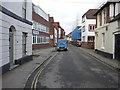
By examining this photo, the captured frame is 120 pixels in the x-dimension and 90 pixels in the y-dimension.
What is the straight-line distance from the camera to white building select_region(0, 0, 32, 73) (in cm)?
782

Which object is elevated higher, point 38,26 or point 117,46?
point 38,26

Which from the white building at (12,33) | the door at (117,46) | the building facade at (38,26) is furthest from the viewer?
the building facade at (38,26)

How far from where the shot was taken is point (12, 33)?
975 cm

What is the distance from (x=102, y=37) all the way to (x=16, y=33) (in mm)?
12517

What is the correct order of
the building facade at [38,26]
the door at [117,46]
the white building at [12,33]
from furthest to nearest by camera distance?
the building facade at [38,26] → the door at [117,46] → the white building at [12,33]

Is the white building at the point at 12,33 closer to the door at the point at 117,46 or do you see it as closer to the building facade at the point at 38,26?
the door at the point at 117,46

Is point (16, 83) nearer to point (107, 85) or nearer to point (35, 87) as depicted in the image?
point (35, 87)

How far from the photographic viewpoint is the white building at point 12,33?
782cm

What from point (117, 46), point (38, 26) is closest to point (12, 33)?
point (117, 46)

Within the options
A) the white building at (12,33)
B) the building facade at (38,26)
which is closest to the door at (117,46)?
the white building at (12,33)

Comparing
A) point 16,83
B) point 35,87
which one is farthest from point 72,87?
point 16,83

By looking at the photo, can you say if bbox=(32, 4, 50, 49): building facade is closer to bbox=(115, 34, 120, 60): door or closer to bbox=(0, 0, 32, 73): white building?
bbox=(0, 0, 32, 73): white building

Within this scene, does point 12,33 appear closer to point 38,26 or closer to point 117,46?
point 117,46

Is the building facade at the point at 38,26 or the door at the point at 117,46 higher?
the building facade at the point at 38,26
